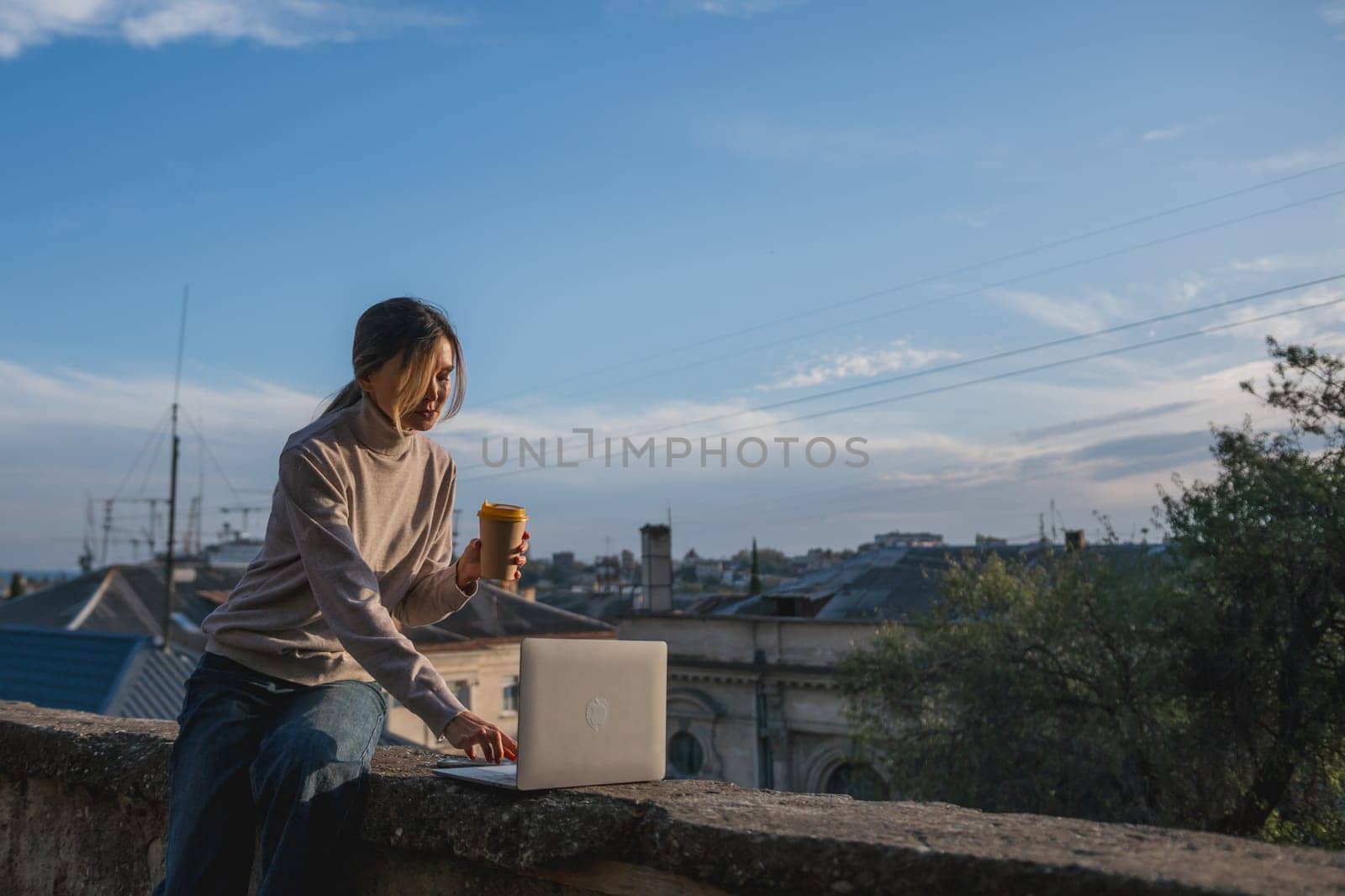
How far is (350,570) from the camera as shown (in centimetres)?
269

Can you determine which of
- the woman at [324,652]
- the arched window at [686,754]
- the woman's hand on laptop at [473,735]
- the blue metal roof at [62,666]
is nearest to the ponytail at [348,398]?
the woman at [324,652]

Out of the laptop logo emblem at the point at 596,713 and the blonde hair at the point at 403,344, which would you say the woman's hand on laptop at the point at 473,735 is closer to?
the laptop logo emblem at the point at 596,713

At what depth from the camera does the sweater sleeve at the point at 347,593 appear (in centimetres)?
258

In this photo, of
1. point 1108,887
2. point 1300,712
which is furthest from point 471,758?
point 1300,712

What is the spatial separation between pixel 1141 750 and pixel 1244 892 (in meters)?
15.7

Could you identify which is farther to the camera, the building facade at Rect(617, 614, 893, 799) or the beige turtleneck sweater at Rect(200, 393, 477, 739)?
the building facade at Rect(617, 614, 893, 799)

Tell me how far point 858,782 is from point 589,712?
22.3m

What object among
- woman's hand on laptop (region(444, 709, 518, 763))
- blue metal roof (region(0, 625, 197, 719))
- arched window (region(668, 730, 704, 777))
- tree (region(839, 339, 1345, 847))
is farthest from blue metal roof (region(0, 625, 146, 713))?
arched window (region(668, 730, 704, 777))

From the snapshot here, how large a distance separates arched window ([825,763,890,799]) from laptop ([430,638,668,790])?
18864 mm

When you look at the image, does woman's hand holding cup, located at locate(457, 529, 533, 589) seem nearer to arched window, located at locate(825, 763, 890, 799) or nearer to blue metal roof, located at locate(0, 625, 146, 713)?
blue metal roof, located at locate(0, 625, 146, 713)

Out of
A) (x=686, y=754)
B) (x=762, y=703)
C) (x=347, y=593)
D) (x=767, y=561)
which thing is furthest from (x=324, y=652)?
(x=767, y=561)

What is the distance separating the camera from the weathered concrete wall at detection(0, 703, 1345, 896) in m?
1.75

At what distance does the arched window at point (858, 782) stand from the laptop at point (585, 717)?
1886 cm

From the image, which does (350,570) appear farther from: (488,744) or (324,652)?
(488,744)
